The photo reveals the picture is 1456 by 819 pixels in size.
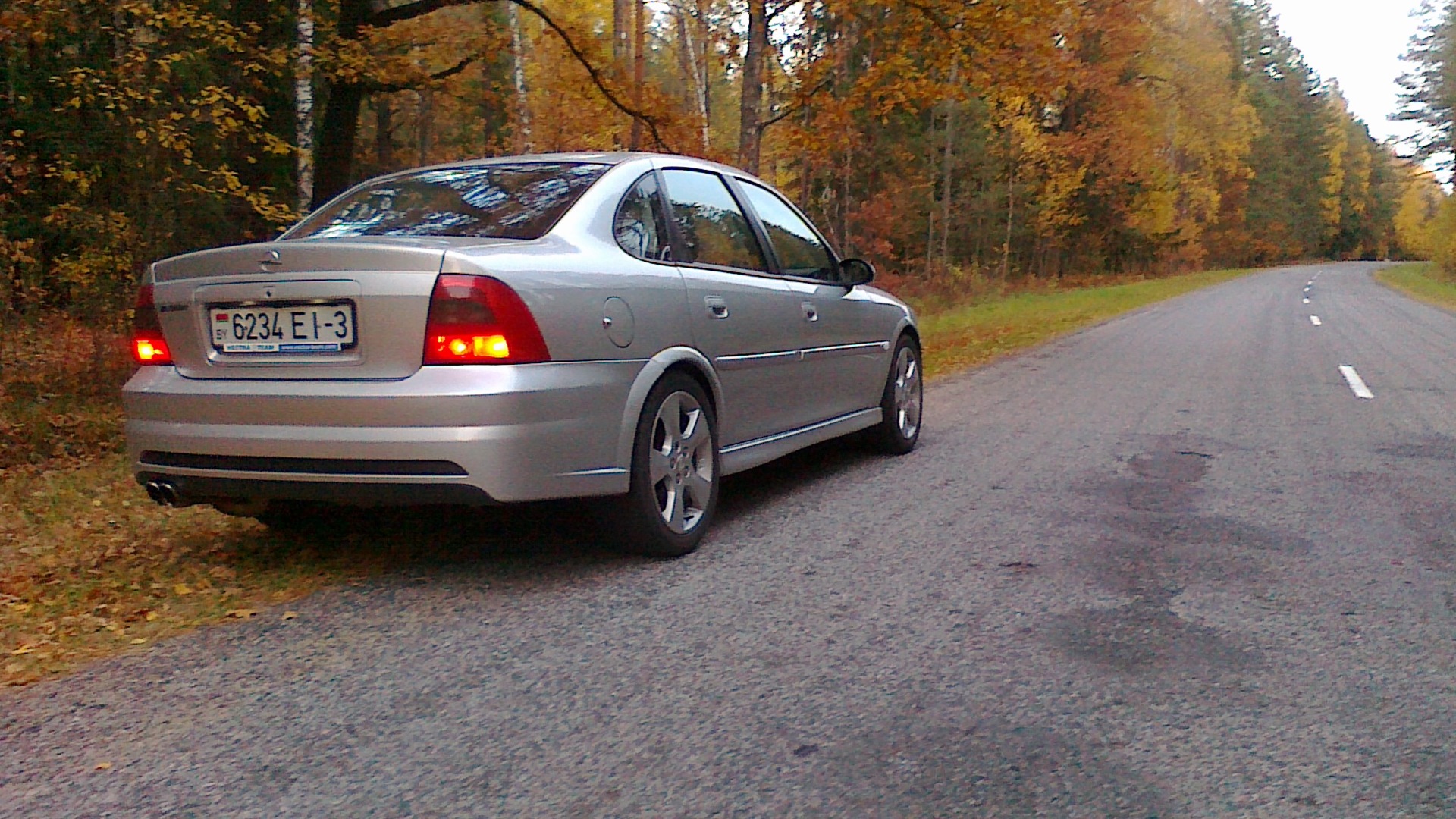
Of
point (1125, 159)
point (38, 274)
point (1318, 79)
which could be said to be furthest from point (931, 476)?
point (1318, 79)

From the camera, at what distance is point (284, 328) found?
407 cm

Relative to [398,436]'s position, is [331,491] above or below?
below

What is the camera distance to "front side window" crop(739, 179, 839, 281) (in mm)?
6027

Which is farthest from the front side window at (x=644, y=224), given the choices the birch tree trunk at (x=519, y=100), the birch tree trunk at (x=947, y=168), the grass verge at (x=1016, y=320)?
the birch tree trunk at (x=947, y=168)

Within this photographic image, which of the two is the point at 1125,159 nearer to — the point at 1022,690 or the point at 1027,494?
the point at 1027,494

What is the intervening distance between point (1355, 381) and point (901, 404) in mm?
6403

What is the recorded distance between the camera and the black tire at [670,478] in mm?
4441

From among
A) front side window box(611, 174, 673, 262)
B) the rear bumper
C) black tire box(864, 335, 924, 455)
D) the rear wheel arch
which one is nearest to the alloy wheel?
black tire box(864, 335, 924, 455)

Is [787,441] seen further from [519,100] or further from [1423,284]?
[1423,284]

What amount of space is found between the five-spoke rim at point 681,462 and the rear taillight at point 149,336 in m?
1.84

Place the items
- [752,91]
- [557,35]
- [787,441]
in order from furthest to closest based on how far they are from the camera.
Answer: [752,91], [557,35], [787,441]

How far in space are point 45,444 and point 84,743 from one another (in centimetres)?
564

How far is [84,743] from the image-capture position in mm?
2846

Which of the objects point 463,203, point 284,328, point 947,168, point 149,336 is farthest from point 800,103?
point 947,168
